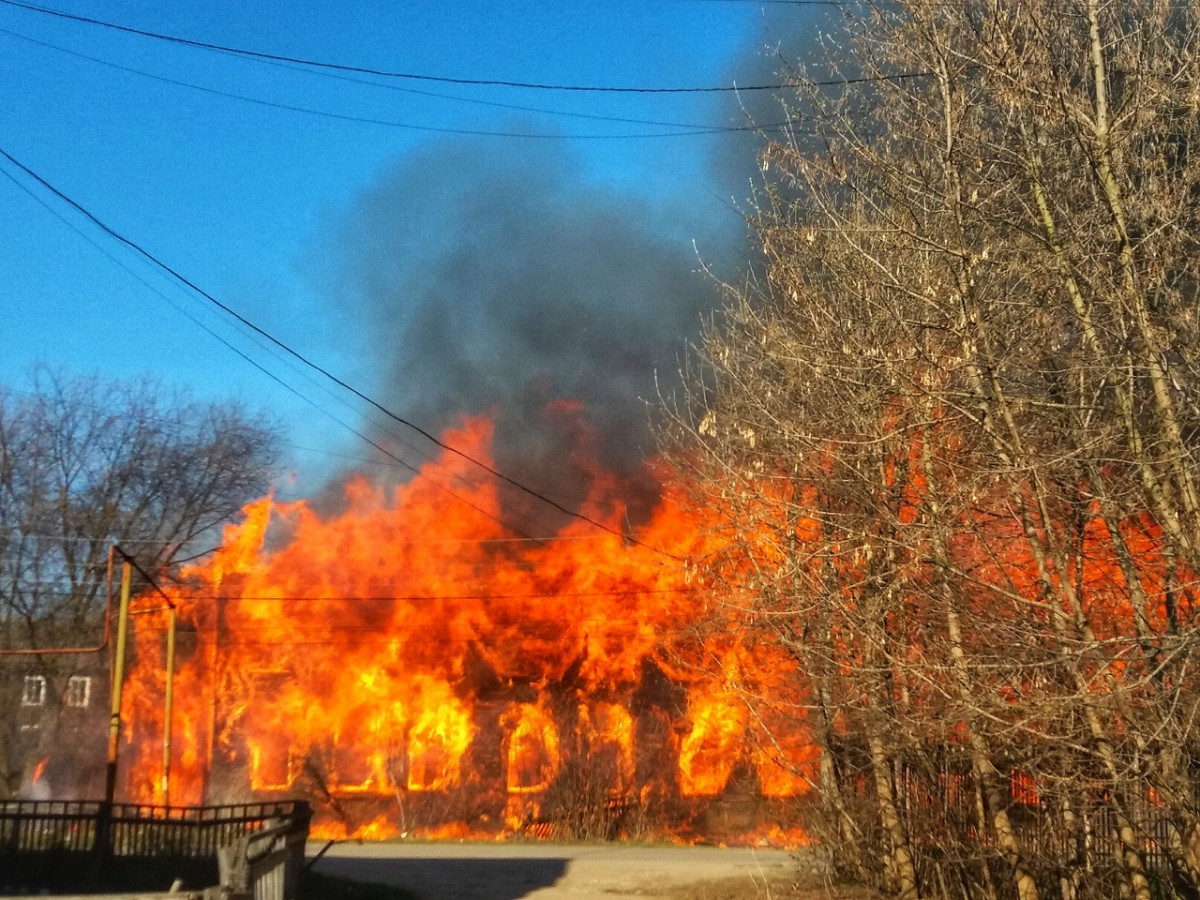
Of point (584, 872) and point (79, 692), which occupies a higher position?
point (79, 692)

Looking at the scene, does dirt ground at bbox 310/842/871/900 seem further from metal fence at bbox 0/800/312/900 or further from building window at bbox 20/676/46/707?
building window at bbox 20/676/46/707

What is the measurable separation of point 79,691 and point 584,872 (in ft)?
56.5

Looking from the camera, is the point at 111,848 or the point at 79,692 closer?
the point at 111,848

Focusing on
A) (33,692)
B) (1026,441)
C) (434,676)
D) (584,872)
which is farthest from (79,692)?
(1026,441)

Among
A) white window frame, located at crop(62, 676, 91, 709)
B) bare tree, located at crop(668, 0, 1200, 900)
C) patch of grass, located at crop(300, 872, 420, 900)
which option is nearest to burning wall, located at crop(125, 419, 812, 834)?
white window frame, located at crop(62, 676, 91, 709)

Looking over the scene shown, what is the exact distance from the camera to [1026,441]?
25.0ft

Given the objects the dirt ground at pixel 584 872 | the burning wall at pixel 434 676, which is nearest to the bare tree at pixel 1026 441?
the dirt ground at pixel 584 872

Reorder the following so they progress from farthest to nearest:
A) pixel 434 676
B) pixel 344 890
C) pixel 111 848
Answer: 1. pixel 434 676
2. pixel 344 890
3. pixel 111 848

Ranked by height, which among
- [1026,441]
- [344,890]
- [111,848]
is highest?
[1026,441]

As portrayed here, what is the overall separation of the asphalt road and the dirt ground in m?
0.01

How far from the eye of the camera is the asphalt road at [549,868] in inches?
576

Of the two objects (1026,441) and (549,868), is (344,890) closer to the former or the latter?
(549,868)

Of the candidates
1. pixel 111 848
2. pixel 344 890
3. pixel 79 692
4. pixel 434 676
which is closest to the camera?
pixel 111 848

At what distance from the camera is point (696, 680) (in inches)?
915
